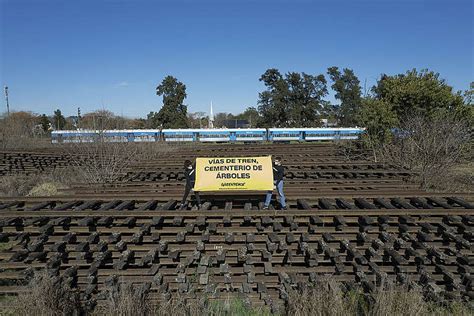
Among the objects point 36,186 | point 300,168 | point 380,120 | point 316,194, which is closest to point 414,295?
point 316,194

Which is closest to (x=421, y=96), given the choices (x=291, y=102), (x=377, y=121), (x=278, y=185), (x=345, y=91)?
(x=377, y=121)

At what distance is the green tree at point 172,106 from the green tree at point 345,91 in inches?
1339

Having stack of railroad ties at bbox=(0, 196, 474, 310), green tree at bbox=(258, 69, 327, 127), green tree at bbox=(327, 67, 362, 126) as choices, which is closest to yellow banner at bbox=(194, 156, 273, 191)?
stack of railroad ties at bbox=(0, 196, 474, 310)

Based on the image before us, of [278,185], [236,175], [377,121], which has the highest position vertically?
[377,121]

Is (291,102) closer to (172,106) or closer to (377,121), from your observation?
(172,106)

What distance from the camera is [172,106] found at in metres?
58.9

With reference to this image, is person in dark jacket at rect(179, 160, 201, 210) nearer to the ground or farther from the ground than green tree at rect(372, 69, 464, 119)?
nearer to the ground

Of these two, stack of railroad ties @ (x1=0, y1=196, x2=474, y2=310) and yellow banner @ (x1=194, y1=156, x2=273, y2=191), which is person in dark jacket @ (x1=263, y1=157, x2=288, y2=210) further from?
stack of railroad ties @ (x1=0, y1=196, x2=474, y2=310)

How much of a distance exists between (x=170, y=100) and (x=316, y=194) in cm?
5576

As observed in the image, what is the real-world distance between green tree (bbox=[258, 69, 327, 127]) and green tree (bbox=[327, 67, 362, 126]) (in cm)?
951

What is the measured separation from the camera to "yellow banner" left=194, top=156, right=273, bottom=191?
721cm

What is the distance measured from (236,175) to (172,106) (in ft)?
178

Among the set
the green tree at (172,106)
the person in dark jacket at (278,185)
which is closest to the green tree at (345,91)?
the green tree at (172,106)

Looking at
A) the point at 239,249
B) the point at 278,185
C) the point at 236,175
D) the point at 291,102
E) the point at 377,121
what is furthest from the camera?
the point at 291,102
